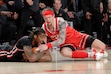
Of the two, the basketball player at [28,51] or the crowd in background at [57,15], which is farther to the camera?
the crowd in background at [57,15]

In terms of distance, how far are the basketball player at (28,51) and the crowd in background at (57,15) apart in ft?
6.86

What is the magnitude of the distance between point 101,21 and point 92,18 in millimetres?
239

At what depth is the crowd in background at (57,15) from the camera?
863 cm

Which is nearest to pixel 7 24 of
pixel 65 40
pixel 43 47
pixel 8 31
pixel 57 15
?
pixel 8 31

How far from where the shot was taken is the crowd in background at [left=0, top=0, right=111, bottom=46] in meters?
8.63

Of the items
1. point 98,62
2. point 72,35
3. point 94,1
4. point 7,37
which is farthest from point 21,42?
point 94,1

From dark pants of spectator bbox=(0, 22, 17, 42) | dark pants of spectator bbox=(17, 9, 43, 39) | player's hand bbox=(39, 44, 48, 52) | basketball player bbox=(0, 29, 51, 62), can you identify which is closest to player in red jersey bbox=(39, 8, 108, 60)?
player's hand bbox=(39, 44, 48, 52)

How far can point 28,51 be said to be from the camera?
607cm

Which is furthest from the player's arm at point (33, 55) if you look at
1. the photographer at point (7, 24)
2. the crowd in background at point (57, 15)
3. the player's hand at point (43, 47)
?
the photographer at point (7, 24)

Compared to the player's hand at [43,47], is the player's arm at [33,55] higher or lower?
lower

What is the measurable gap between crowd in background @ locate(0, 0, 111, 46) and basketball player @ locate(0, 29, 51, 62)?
2092 millimetres

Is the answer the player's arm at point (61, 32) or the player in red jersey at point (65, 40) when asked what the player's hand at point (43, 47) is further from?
the player's arm at point (61, 32)

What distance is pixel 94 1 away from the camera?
29.8 feet

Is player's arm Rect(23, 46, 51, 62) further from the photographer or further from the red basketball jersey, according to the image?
the photographer
